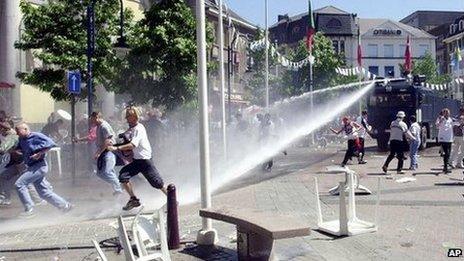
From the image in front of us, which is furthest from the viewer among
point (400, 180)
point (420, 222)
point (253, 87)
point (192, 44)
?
point (253, 87)

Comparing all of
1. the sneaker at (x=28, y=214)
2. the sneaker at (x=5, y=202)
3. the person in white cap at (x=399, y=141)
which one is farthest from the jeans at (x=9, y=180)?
the person in white cap at (x=399, y=141)

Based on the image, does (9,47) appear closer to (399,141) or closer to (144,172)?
(399,141)

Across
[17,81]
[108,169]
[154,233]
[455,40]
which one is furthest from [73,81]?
[455,40]

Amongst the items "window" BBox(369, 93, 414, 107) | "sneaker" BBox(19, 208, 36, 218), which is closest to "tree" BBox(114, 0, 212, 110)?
"window" BBox(369, 93, 414, 107)

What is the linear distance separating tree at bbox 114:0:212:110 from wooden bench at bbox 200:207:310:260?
43.4ft

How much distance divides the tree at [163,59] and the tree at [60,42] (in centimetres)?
205

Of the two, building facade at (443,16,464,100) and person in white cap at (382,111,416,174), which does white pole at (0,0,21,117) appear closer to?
person in white cap at (382,111,416,174)

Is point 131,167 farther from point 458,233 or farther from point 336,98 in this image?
point 336,98

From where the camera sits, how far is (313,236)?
26.3 feet

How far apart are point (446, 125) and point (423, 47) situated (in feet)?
262

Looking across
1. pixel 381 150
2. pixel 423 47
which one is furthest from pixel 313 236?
pixel 423 47

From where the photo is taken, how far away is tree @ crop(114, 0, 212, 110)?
19828 mm

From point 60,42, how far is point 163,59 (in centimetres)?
402

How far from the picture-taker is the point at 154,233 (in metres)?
7.14
